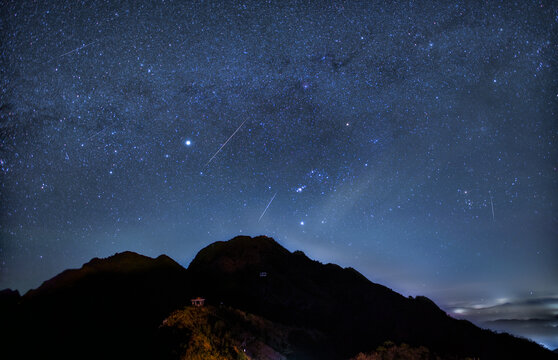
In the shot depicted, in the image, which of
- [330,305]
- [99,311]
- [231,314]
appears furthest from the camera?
[330,305]

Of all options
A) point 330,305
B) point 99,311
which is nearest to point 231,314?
point 99,311

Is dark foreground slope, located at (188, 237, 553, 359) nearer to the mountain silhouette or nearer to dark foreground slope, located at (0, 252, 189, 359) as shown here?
the mountain silhouette

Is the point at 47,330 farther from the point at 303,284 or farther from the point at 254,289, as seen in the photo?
the point at 303,284

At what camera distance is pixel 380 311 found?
62.3m

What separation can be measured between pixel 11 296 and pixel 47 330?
612 inches

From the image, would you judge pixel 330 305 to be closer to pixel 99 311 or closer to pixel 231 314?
pixel 231 314

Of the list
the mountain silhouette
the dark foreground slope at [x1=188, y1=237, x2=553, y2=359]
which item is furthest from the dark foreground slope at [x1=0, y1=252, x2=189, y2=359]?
the dark foreground slope at [x1=188, y1=237, x2=553, y2=359]

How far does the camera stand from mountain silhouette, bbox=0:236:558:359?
→ 104 feet

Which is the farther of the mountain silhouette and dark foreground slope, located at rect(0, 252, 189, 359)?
the mountain silhouette

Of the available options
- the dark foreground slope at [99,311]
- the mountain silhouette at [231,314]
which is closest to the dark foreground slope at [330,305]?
the mountain silhouette at [231,314]

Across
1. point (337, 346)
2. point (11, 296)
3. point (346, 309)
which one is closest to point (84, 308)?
point (11, 296)

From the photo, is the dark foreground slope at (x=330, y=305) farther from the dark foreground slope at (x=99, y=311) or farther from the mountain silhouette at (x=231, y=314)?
the dark foreground slope at (x=99, y=311)

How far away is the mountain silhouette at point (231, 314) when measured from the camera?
31.6 meters

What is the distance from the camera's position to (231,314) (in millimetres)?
41906
